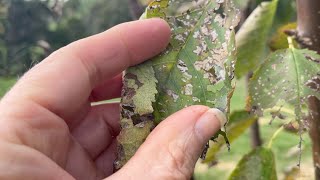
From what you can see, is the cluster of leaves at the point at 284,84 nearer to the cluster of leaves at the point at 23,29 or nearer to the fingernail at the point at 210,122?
the fingernail at the point at 210,122

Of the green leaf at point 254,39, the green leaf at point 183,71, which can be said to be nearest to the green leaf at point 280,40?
the green leaf at point 254,39

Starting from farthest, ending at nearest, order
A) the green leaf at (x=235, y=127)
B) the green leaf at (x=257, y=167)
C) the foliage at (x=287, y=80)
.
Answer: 1. the green leaf at (x=235, y=127)
2. the green leaf at (x=257, y=167)
3. the foliage at (x=287, y=80)

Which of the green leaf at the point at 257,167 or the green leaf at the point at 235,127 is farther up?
the green leaf at the point at 257,167

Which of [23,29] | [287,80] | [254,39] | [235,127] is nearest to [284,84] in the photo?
[287,80]

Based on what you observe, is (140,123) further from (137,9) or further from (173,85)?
(137,9)

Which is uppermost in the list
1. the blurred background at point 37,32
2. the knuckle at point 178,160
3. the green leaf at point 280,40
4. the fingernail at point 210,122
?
the fingernail at point 210,122

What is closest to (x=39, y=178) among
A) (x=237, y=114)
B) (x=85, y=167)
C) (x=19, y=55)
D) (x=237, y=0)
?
(x=85, y=167)

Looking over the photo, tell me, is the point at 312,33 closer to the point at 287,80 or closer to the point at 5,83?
the point at 287,80

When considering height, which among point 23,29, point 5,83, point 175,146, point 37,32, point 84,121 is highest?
point 175,146
